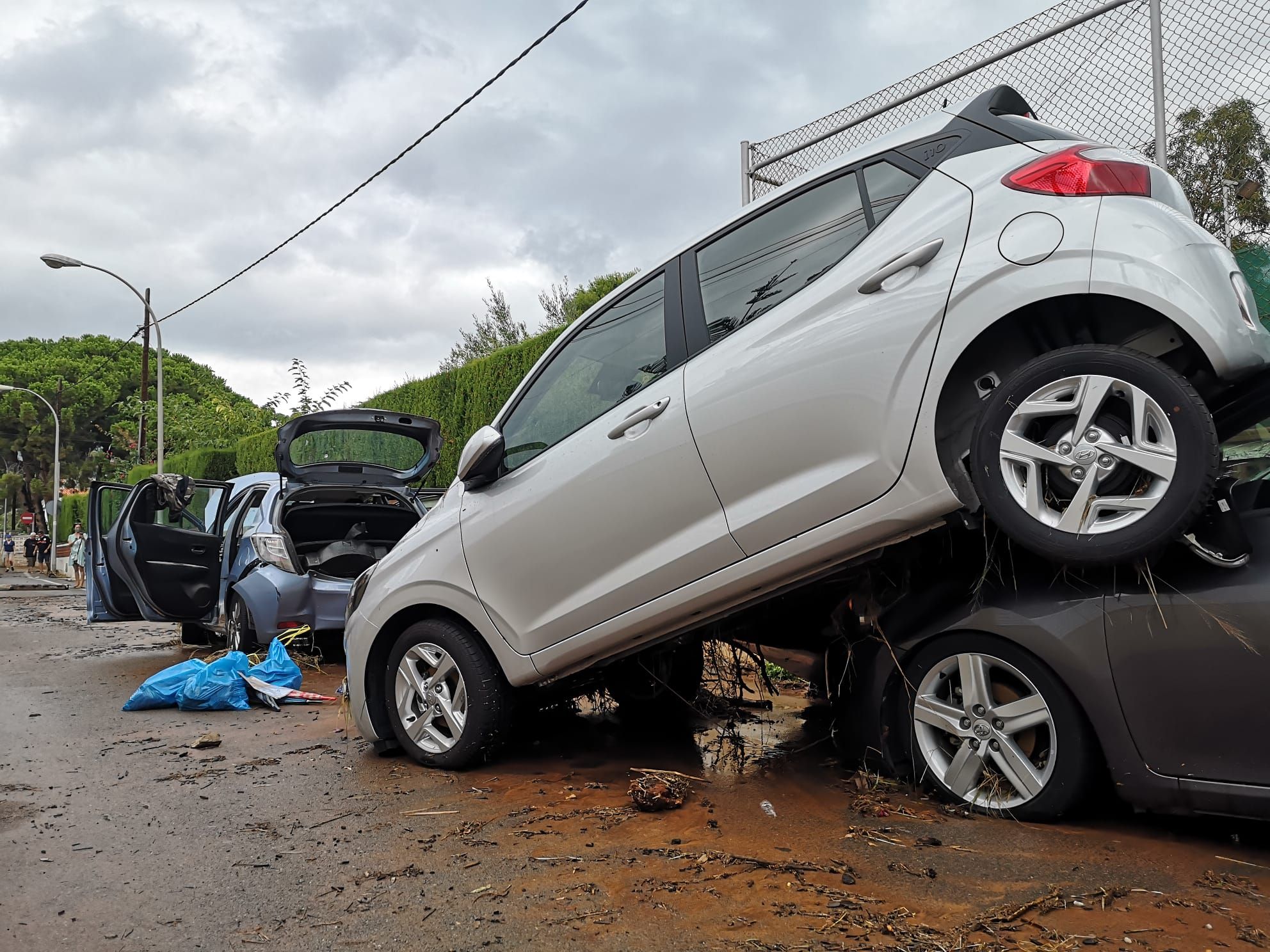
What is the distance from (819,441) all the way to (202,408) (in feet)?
92.4

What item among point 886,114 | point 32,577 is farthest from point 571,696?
point 32,577

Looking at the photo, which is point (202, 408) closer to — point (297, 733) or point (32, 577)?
point (32, 577)

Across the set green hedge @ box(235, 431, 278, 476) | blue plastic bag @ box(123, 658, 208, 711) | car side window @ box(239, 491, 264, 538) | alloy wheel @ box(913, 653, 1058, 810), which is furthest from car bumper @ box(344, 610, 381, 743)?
green hedge @ box(235, 431, 278, 476)

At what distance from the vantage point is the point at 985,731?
3.21m

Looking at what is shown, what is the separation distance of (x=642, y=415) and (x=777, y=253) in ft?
2.59

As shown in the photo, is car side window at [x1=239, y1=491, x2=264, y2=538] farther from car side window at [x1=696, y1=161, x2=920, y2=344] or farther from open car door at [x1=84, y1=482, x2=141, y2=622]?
car side window at [x1=696, y1=161, x2=920, y2=344]

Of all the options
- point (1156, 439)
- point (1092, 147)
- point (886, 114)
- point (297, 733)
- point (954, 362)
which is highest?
point (886, 114)

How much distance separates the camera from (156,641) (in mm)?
10938

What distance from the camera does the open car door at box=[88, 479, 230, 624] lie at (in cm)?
897

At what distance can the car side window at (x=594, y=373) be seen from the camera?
397 centimetres

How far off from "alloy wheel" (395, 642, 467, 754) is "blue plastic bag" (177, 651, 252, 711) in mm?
2527

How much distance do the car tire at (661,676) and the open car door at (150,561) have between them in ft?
17.3

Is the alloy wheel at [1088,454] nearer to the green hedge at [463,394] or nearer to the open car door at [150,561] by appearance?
the open car door at [150,561]

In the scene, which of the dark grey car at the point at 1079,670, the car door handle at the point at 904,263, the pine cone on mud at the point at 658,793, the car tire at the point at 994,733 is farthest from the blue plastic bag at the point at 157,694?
the car door handle at the point at 904,263
